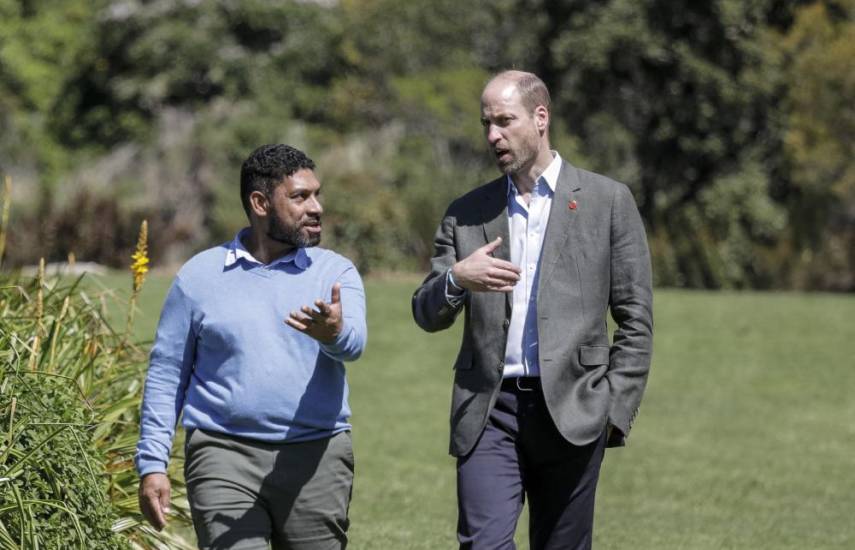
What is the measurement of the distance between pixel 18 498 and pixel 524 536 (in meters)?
4.73

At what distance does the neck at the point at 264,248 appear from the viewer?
4.95 meters

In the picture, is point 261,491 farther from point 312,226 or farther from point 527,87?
point 527,87

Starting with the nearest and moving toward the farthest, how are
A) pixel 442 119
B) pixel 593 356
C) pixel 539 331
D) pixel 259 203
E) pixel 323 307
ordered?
pixel 323 307, pixel 259 203, pixel 539 331, pixel 593 356, pixel 442 119

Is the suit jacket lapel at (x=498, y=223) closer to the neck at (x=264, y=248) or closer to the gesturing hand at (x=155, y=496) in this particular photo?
the neck at (x=264, y=248)

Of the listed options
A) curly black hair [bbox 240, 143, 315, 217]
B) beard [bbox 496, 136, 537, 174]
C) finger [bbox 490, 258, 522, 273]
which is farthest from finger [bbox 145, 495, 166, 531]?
beard [bbox 496, 136, 537, 174]

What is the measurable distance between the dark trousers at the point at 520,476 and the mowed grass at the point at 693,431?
3351 mm

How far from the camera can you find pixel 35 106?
135 feet

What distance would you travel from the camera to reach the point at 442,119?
3180 cm

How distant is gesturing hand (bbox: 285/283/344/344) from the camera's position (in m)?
4.43

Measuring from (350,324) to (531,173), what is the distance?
99cm

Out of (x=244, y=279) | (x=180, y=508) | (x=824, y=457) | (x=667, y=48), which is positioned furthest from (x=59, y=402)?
(x=667, y=48)

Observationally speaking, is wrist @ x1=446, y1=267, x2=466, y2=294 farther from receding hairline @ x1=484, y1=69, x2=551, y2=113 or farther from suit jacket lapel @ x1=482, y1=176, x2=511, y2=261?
receding hairline @ x1=484, y1=69, x2=551, y2=113

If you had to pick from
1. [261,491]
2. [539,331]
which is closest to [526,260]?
[539,331]

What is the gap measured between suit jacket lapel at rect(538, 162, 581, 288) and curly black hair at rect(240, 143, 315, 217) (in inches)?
34.0
